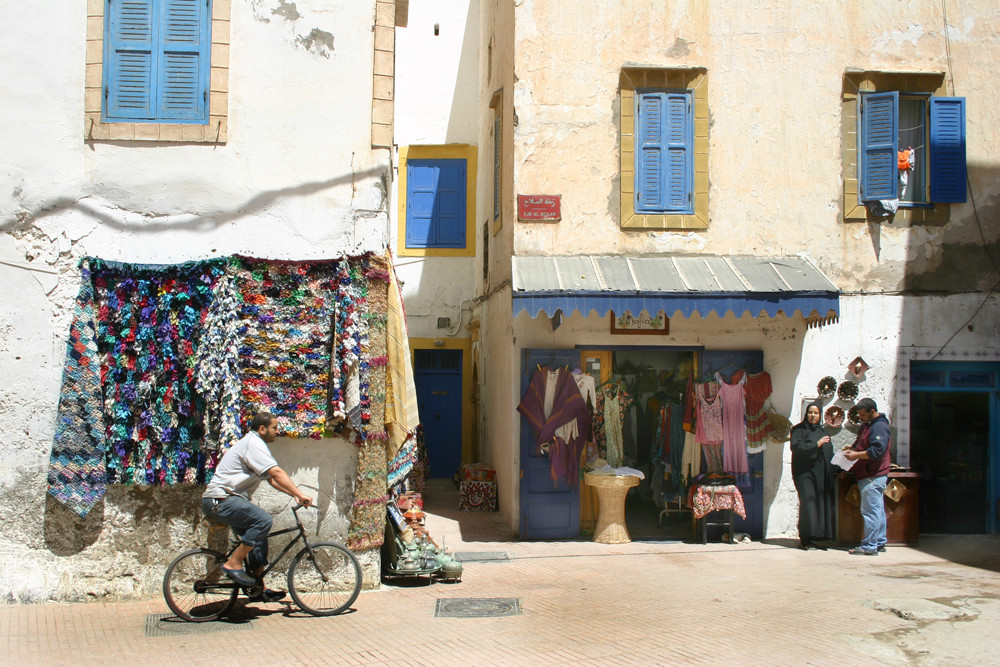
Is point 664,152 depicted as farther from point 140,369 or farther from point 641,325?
point 140,369

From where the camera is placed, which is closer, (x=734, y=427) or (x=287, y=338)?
(x=287, y=338)

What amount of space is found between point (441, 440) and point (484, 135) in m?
5.75

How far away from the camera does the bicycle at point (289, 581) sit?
681 centimetres

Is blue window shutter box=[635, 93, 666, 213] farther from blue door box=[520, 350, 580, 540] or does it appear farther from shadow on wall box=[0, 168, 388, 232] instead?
shadow on wall box=[0, 168, 388, 232]

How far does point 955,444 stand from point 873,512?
2.34 meters

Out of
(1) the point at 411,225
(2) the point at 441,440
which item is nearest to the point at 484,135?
(1) the point at 411,225

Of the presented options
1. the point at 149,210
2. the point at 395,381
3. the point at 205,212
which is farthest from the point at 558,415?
the point at 149,210

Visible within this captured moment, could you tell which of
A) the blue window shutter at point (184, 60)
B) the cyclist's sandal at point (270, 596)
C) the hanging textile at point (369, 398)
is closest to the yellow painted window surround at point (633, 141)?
the hanging textile at point (369, 398)

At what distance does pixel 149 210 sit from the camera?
25.2 feet

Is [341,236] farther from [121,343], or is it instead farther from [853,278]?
[853,278]

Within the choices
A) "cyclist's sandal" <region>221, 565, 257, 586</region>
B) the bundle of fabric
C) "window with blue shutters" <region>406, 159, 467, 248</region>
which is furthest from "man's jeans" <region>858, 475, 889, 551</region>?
"window with blue shutters" <region>406, 159, 467, 248</region>

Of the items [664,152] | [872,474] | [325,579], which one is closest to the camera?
[325,579]

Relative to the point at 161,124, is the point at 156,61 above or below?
above

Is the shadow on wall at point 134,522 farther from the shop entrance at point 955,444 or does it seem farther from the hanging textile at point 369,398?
the shop entrance at point 955,444
